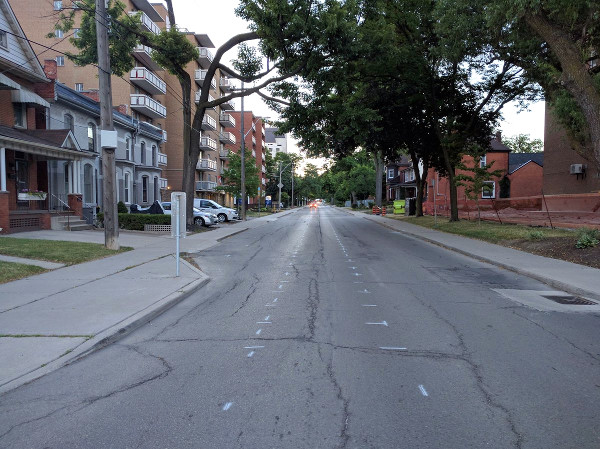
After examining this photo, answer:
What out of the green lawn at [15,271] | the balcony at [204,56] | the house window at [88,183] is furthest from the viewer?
the balcony at [204,56]

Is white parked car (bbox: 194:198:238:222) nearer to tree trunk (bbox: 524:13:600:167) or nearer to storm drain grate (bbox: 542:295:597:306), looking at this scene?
tree trunk (bbox: 524:13:600:167)

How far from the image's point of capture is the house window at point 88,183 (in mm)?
25828

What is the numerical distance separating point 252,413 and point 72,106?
80.5 feet

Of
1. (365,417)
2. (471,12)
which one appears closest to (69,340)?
(365,417)

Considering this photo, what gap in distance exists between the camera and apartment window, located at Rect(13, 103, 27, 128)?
20000 mm

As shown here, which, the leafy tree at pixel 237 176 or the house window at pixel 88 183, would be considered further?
the leafy tree at pixel 237 176

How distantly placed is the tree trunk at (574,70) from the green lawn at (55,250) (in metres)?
13.9

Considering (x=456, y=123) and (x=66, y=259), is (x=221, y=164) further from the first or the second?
(x=66, y=259)

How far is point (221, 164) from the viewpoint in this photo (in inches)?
2467

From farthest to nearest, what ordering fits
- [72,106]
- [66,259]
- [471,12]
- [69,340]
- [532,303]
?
[72,106] < [471,12] < [66,259] < [532,303] < [69,340]

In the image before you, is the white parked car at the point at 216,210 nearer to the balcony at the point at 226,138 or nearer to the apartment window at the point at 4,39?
the apartment window at the point at 4,39

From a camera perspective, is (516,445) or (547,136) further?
(547,136)

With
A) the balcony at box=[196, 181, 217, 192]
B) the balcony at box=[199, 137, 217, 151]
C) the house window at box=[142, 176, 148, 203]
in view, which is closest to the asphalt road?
the house window at box=[142, 176, 148, 203]

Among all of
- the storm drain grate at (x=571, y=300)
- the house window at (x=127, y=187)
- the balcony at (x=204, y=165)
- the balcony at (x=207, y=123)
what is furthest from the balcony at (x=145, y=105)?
the storm drain grate at (x=571, y=300)
